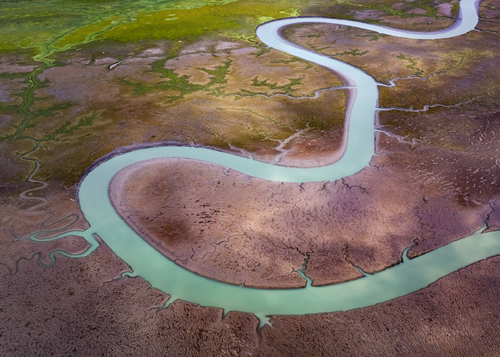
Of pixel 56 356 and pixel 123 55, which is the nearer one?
pixel 56 356

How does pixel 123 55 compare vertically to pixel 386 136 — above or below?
above

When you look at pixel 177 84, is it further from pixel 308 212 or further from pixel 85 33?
pixel 85 33

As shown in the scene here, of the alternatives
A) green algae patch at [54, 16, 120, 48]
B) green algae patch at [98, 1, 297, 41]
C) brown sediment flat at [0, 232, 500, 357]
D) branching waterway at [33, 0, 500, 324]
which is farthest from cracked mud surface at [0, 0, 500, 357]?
green algae patch at [98, 1, 297, 41]

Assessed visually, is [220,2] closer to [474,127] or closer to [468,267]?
[474,127]

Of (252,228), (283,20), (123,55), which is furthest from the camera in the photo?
(283,20)

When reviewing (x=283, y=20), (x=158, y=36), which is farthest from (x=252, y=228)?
(x=283, y=20)

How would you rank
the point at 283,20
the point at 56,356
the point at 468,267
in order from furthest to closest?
1. the point at 283,20
2. the point at 468,267
3. the point at 56,356

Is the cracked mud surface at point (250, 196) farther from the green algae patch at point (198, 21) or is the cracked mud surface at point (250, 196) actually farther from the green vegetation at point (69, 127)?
the green algae patch at point (198, 21)
